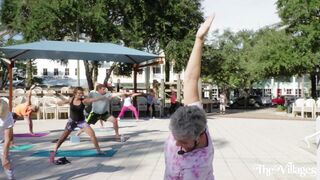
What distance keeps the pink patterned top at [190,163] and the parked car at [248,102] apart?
4357 centimetres

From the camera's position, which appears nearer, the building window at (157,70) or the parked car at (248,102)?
the parked car at (248,102)

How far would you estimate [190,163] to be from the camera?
2916mm

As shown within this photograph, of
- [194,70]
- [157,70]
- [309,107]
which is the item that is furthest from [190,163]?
[157,70]

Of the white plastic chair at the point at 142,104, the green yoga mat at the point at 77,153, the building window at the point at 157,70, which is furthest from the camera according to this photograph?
the building window at the point at 157,70

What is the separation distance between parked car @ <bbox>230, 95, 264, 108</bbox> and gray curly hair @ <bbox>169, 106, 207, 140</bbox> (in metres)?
43.8

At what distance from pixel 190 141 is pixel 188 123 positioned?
135 millimetres

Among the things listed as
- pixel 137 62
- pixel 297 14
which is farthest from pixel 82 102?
pixel 297 14

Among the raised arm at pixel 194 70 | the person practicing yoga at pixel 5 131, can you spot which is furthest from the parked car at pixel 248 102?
the raised arm at pixel 194 70

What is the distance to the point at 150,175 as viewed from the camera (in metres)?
7.94

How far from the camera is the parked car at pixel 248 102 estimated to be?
151 ft

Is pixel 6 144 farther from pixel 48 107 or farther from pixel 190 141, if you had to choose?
pixel 48 107

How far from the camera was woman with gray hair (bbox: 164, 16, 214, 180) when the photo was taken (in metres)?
2.72

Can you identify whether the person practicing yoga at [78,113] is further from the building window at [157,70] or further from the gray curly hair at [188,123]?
the building window at [157,70]

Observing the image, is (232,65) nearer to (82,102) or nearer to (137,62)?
(137,62)
